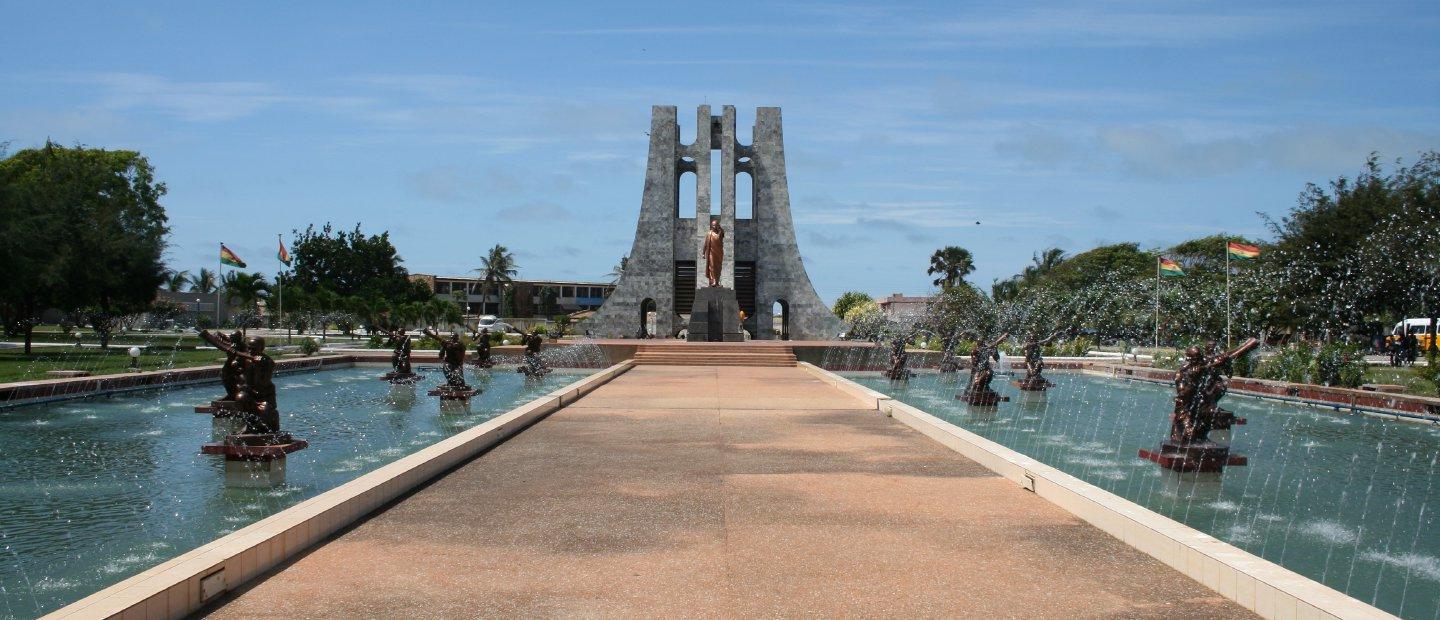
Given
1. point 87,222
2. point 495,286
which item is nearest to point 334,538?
point 87,222

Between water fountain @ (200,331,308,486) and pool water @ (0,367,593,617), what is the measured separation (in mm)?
176

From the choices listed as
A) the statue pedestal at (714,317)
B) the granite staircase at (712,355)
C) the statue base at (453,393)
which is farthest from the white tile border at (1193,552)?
the statue pedestal at (714,317)

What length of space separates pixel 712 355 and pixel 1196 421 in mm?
19428

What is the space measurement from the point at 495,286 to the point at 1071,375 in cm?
8460

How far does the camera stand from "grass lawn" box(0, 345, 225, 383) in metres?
20.9

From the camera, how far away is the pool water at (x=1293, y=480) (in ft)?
22.2

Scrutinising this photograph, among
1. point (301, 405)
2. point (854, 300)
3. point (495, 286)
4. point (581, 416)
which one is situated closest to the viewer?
point (581, 416)

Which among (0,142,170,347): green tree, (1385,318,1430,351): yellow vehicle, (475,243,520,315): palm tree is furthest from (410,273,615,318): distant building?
(1385,318,1430,351): yellow vehicle

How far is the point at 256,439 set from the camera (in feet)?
28.1

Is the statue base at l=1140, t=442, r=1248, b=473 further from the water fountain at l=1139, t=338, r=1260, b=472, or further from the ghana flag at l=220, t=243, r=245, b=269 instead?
the ghana flag at l=220, t=243, r=245, b=269

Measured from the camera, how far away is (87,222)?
30.9 metres

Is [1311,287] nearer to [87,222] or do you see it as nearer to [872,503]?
[872,503]

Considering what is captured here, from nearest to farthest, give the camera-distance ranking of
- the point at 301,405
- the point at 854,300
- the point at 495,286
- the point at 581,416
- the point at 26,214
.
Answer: the point at 581,416 < the point at 301,405 < the point at 26,214 < the point at 854,300 < the point at 495,286

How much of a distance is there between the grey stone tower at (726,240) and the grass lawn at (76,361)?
62.1ft
